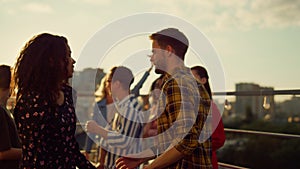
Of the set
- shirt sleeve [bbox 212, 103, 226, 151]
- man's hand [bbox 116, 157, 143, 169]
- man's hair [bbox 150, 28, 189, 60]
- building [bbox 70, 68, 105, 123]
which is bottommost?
man's hand [bbox 116, 157, 143, 169]

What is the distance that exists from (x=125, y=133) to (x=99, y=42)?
0.99 metres

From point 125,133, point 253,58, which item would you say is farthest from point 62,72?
point 253,58

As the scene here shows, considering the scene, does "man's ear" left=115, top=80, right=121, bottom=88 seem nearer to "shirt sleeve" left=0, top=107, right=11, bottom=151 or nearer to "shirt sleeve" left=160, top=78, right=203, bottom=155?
"shirt sleeve" left=0, top=107, right=11, bottom=151

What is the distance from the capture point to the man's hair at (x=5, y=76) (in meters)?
3.38

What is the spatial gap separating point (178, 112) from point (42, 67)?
0.69 meters

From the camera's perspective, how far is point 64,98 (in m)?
2.76

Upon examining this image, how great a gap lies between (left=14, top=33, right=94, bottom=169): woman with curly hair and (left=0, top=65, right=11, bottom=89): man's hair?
686 millimetres

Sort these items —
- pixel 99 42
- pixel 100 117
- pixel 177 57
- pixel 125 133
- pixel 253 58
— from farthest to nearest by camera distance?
pixel 253 58 → pixel 100 117 → pixel 99 42 → pixel 125 133 → pixel 177 57

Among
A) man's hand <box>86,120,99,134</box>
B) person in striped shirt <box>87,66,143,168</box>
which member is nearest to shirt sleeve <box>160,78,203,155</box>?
person in striped shirt <box>87,66,143,168</box>

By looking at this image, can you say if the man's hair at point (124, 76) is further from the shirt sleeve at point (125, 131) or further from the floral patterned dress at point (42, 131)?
the floral patterned dress at point (42, 131)

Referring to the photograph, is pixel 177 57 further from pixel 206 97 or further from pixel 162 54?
pixel 206 97

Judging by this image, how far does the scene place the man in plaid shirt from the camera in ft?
8.85

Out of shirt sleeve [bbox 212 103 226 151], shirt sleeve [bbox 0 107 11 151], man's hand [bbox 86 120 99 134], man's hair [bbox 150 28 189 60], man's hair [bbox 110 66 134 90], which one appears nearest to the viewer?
man's hair [bbox 150 28 189 60]

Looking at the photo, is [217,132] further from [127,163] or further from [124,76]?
[124,76]
